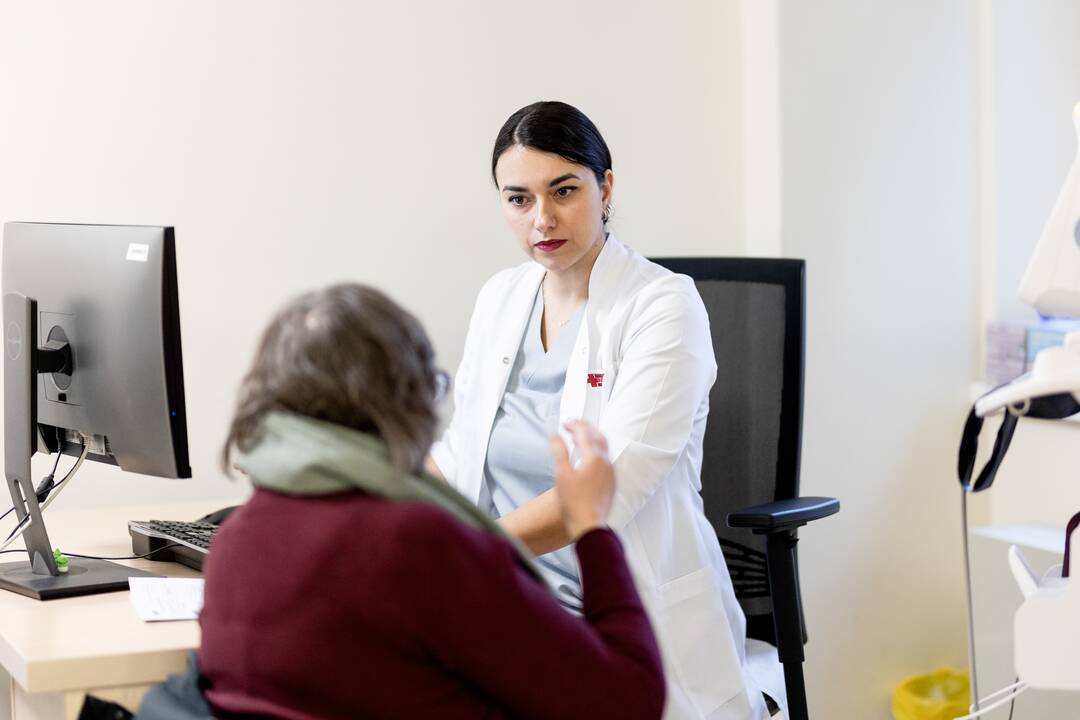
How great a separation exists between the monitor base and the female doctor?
0.55 meters

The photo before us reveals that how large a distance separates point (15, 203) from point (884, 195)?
1.83 metres

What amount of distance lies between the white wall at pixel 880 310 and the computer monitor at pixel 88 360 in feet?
4.95

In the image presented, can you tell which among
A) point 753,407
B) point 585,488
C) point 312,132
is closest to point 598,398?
point 753,407

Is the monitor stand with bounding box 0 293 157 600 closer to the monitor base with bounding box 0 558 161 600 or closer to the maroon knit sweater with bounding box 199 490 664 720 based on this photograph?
the monitor base with bounding box 0 558 161 600

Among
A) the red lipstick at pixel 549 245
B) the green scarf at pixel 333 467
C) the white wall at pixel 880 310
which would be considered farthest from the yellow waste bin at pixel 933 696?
the green scarf at pixel 333 467

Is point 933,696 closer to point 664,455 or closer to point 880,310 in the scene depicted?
point 880,310

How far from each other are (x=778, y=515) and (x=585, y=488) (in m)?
0.62

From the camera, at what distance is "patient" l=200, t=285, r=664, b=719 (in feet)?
3.50

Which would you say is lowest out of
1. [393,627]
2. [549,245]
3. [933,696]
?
[933,696]

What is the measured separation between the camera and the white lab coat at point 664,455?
69.8 inches

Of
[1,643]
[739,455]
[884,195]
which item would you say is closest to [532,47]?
[884,195]

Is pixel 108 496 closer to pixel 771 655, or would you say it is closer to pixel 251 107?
pixel 251 107

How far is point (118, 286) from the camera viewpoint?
5.54ft

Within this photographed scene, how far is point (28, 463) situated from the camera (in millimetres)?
1763
